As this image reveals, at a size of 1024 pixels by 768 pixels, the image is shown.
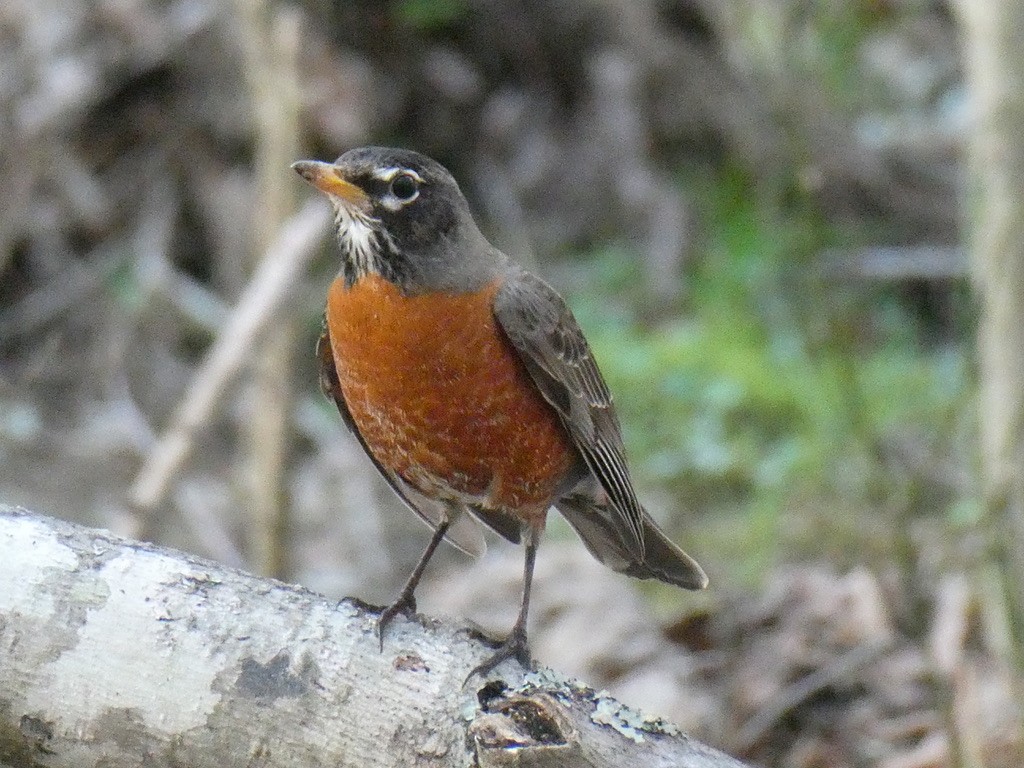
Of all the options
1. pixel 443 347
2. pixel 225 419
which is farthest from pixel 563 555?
pixel 443 347

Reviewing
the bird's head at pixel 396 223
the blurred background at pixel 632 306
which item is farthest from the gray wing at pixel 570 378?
the blurred background at pixel 632 306

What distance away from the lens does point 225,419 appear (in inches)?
300

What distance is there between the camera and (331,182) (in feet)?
11.1

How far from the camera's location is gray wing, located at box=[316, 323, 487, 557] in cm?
371

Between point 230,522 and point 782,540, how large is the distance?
262cm

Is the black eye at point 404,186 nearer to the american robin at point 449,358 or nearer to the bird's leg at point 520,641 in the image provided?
the american robin at point 449,358

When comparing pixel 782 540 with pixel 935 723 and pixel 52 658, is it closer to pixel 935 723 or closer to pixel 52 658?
pixel 935 723

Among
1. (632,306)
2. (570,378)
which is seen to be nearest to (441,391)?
(570,378)

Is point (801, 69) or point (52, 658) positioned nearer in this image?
point (52, 658)

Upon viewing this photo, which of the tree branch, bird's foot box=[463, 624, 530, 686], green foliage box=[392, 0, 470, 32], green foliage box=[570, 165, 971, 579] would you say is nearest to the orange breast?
bird's foot box=[463, 624, 530, 686]

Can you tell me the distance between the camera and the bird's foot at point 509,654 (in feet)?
8.23

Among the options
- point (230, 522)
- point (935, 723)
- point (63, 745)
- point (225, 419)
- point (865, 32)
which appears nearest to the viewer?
point (63, 745)

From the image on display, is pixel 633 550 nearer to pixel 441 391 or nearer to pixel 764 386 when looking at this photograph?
pixel 441 391

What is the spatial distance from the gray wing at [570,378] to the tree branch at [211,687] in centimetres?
109
